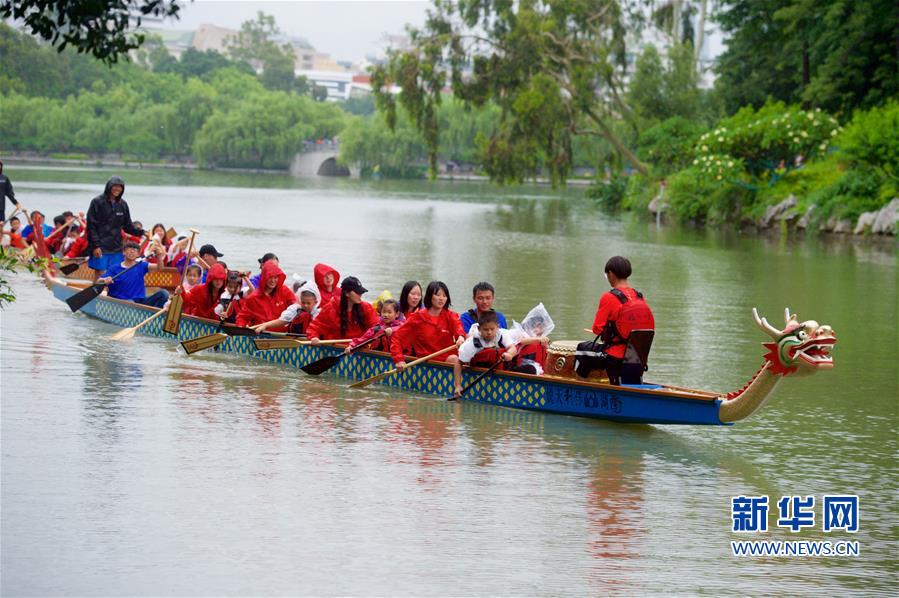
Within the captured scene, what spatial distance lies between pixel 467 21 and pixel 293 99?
2924 inches

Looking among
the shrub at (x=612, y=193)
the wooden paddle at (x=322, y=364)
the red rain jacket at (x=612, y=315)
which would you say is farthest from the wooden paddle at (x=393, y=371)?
the shrub at (x=612, y=193)

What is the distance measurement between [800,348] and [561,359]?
2.96 meters

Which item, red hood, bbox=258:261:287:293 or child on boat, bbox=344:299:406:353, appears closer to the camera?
child on boat, bbox=344:299:406:353

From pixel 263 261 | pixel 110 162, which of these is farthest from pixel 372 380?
pixel 110 162

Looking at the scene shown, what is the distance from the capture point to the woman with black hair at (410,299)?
15.2 meters

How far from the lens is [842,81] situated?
→ 4675cm

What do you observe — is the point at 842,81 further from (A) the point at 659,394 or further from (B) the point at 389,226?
(A) the point at 659,394

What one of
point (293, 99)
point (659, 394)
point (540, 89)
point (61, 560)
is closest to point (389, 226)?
point (540, 89)

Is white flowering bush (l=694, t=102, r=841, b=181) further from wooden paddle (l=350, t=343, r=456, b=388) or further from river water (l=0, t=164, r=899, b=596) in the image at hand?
wooden paddle (l=350, t=343, r=456, b=388)

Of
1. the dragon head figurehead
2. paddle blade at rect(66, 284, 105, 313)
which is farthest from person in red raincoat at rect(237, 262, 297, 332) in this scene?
the dragon head figurehead

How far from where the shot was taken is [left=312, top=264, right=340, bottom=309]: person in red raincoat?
1634 centimetres

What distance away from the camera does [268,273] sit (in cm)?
1700

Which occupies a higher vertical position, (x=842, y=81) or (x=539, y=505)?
(x=842, y=81)

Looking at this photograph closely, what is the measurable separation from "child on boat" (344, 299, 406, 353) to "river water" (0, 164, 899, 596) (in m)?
0.57
